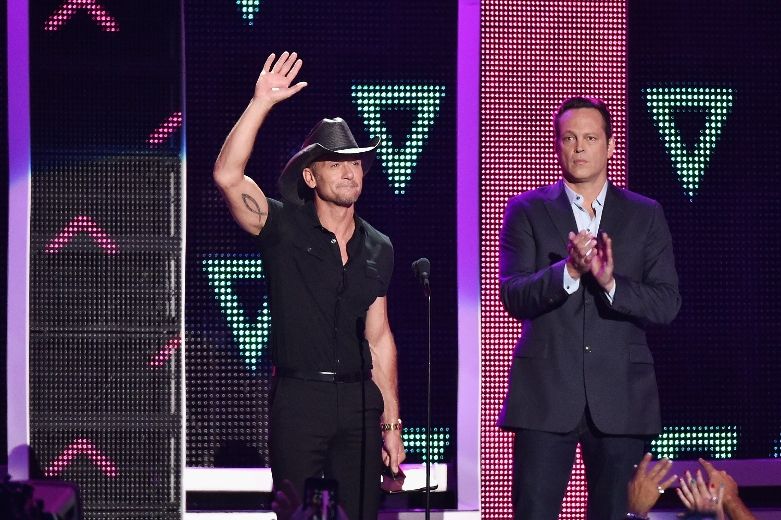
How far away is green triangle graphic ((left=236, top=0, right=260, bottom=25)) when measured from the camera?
610 centimetres

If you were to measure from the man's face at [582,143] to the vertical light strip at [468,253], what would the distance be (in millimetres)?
1572

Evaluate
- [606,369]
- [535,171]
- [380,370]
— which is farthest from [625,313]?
[535,171]

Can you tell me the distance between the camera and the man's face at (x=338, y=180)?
4543 mm

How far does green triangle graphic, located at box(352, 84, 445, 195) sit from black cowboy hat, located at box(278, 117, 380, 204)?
4.95 feet

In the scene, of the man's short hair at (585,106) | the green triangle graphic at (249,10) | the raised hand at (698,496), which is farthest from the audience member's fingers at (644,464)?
the green triangle graphic at (249,10)

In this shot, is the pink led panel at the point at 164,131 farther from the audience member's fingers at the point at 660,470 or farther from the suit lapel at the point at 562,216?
the audience member's fingers at the point at 660,470

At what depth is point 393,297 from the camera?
6266 millimetres

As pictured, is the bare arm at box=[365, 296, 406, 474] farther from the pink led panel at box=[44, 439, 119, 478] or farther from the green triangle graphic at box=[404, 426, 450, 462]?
the pink led panel at box=[44, 439, 119, 478]

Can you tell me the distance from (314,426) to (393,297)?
202 cm

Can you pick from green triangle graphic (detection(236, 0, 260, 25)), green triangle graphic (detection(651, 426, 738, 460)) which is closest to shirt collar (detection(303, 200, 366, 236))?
green triangle graphic (detection(236, 0, 260, 25))

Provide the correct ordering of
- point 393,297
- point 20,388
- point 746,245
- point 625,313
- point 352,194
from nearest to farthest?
point 625,313 < point 352,194 < point 20,388 < point 393,297 < point 746,245

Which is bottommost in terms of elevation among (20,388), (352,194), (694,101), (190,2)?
(20,388)

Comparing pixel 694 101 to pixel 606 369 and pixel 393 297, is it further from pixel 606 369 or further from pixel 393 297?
pixel 606 369

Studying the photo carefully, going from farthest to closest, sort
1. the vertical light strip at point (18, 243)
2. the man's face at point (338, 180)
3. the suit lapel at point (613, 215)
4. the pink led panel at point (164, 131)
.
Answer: the pink led panel at point (164, 131)
the vertical light strip at point (18, 243)
the man's face at point (338, 180)
the suit lapel at point (613, 215)
